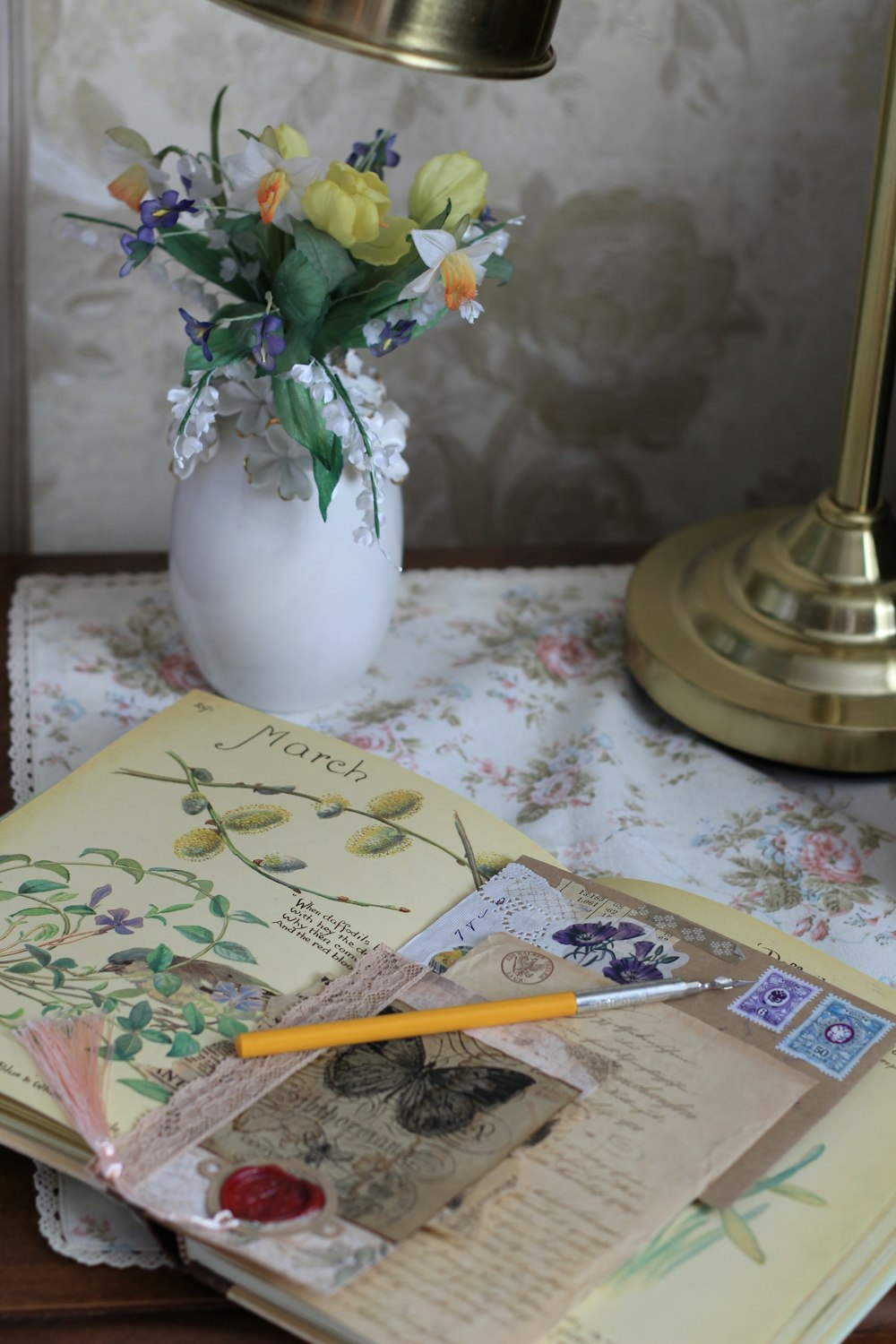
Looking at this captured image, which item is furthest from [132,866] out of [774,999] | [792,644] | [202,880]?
[792,644]

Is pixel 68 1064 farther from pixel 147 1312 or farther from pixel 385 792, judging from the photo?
pixel 385 792

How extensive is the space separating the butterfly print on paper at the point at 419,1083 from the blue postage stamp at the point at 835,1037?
4.2 inches

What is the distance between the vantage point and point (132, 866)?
22.1 inches

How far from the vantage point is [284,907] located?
55cm

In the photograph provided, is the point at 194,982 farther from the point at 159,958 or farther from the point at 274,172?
the point at 274,172

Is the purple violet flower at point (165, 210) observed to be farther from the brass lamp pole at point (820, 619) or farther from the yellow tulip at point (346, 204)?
the brass lamp pole at point (820, 619)

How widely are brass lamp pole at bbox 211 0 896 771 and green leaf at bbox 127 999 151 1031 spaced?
36 centimetres

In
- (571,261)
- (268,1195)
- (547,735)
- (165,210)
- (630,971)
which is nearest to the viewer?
(268,1195)

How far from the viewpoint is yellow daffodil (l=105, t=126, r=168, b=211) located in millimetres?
663

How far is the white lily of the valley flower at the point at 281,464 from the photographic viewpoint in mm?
678

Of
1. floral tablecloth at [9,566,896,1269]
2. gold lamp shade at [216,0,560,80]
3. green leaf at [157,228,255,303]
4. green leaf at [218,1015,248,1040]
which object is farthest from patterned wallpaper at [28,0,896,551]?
green leaf at [218,1015,248,1040]

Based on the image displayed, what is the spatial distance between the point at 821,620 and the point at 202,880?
36 cm

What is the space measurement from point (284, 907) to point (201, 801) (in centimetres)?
8

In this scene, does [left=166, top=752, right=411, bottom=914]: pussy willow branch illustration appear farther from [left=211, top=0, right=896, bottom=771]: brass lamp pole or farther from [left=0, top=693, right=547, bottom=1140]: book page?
[left=211, top=0, right=896, bottom=771]: brass lamp pole
